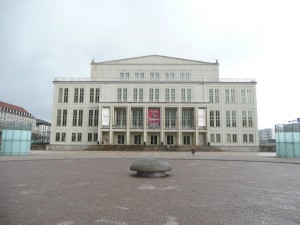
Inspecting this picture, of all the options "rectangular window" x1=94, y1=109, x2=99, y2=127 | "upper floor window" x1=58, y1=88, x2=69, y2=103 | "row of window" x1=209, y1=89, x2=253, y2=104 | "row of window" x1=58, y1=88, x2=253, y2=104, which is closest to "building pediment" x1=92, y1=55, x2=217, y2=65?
"row of window" x1=58, y1=88, x2=253, y2=104

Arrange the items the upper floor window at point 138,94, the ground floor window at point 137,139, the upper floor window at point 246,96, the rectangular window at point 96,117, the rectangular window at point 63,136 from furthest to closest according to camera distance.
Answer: the upper floor window at point 138,94 < the upper floor window at point 246,96 < the ground floor window at point 137,139 < the rectangular window at point 96,117 < the rectangular window at point 63,136

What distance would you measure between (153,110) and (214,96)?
49.2 feet

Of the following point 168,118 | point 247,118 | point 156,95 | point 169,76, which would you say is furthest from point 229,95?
point 156,95

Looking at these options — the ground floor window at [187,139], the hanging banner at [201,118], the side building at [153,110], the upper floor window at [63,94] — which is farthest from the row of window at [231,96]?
the upper floor window at [63,94]

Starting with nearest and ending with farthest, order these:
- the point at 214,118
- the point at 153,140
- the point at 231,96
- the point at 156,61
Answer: the point at 153,140 < the point at 214,118 < the point at 231,96 < the point at 156,61

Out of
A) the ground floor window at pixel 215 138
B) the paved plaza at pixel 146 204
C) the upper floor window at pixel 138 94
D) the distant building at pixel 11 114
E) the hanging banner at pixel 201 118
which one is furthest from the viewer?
the distant building at pixel 11 114

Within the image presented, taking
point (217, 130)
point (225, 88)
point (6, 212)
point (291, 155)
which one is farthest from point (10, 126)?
point (225, 88)

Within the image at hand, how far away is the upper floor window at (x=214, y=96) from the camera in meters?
54.3

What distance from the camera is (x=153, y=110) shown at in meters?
51.0

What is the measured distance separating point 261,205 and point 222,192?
1780 millimetres

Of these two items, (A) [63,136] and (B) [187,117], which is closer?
(A) [63,136]

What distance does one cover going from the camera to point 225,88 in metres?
54.7

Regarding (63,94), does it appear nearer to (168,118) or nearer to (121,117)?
(121,117)

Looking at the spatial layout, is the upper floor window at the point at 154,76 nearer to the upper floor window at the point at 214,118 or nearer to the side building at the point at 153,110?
the side building at the point at 153,110
